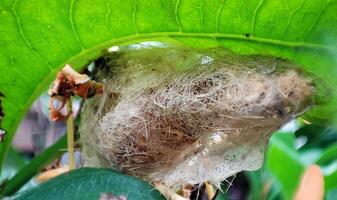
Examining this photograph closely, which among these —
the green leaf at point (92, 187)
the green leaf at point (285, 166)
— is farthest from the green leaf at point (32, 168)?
the green leaf at point (285, 166)

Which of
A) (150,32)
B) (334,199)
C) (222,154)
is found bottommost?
(334,199)

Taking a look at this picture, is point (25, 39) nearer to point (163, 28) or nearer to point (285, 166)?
point (163, 28)

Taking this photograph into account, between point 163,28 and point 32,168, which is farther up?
point 163,28

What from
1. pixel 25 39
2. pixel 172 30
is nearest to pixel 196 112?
pixel 172 30

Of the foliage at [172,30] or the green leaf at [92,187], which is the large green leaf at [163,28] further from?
the green leaf at [92,187]

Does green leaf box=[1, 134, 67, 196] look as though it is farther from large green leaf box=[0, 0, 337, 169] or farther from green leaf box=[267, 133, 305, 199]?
green leaf box=[267, 133, 305, 199]

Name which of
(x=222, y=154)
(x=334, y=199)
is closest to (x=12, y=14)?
(x=222, y=154)

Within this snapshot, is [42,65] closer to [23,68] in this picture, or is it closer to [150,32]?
[23,68]
